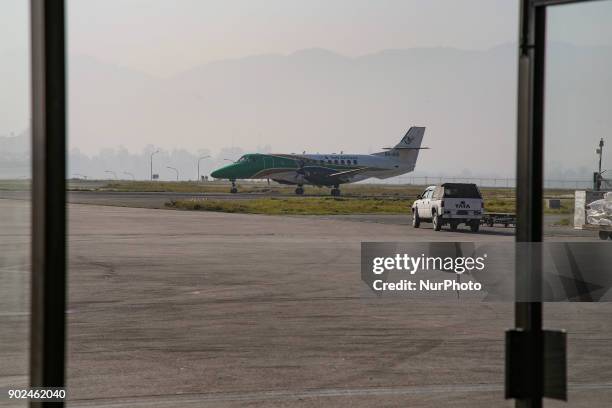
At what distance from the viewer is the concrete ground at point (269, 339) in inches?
291

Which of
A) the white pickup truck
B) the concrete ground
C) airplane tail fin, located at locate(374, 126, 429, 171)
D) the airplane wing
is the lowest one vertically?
the concrete ground

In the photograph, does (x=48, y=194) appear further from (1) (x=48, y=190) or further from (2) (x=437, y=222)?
(2) (x=437, y=222)

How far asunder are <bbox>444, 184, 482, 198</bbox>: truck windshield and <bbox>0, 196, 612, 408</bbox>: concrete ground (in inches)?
588

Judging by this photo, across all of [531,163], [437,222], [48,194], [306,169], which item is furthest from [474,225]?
[306,169]

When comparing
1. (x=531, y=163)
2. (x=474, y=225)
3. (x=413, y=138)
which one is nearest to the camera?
(x=531, y=163)

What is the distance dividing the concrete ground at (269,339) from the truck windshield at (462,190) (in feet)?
49.0

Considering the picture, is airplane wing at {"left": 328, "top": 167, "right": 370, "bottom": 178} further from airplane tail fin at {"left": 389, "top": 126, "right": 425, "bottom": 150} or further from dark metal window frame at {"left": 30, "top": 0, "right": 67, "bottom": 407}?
dark metal window frame at {"left": 30, "top": 0, "right": 67, "bottom": 407}

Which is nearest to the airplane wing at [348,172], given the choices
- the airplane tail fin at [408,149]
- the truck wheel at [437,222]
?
the airplane tail fin at [408,149]

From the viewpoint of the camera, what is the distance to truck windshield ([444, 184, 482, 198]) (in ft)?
108

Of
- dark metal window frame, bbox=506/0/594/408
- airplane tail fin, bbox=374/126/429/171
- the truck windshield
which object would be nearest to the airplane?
airplane tail fin, bbox=374/126/429/171

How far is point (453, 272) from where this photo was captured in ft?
63.6

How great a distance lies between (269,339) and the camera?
1021cm

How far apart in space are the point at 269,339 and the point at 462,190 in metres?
23.9

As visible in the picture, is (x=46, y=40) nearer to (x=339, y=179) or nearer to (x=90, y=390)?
(x=90, y=390)
